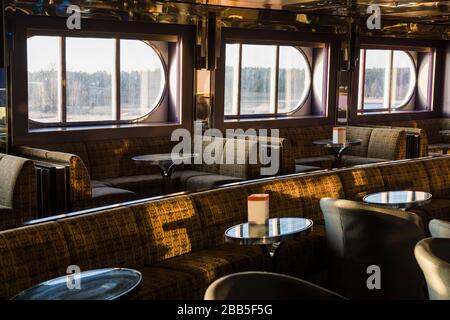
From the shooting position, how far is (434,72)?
41.0ft

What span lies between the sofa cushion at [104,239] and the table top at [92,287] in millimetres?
486

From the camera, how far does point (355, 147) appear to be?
9.65 m

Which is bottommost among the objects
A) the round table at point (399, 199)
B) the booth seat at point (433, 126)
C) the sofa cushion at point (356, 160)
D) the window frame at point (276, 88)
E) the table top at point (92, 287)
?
the table top at point (92, 287)

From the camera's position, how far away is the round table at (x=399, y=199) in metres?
4.89

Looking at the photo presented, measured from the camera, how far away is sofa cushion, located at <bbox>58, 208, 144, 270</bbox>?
3.68 metres

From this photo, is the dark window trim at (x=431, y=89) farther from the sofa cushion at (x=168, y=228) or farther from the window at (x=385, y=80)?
the sofa cushion at (x=168, y=228)

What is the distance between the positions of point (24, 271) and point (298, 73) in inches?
310

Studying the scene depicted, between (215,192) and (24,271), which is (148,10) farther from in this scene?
(24,271)

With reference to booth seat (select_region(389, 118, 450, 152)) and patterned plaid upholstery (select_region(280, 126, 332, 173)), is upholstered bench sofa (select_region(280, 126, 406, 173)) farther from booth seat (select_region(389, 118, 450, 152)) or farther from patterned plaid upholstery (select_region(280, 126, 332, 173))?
booth seat (select_region(389, 118, 450, 152))

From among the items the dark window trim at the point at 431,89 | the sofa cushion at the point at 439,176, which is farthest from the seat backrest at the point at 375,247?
the dark window trim at the point at 431,89

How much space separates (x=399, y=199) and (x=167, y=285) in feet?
7.03

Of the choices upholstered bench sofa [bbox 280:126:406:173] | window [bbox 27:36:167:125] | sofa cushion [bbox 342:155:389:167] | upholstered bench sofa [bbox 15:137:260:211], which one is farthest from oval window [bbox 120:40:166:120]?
sofa cushion [bbox 342:155:389:167]
